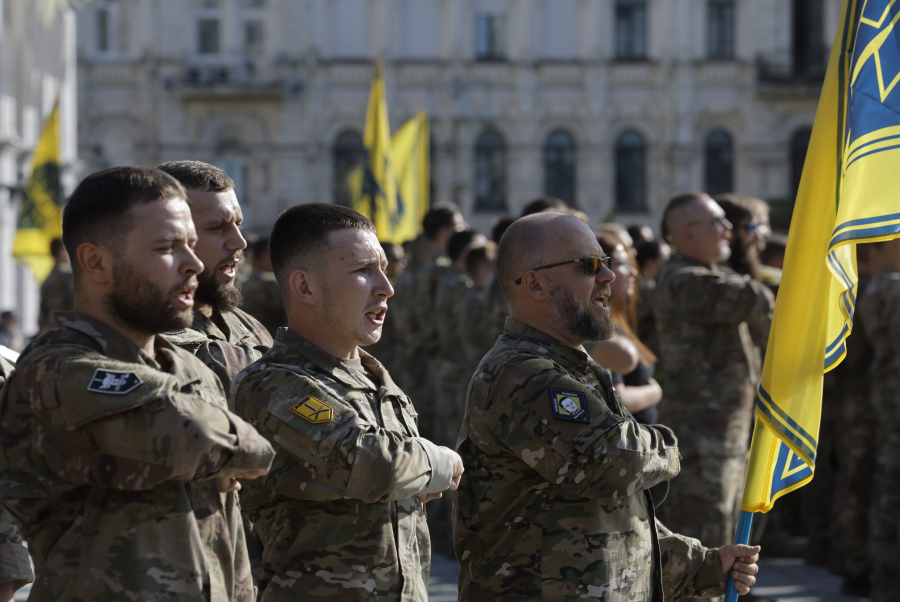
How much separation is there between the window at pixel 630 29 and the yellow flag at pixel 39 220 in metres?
22.7

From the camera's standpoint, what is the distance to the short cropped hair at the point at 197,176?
3461 mm

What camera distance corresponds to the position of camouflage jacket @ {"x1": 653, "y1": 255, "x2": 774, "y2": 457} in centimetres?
537

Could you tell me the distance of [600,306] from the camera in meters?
3.29

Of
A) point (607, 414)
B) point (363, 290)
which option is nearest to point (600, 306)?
point (607, 414)

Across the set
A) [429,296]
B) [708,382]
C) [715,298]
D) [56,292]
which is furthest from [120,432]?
[56,292]

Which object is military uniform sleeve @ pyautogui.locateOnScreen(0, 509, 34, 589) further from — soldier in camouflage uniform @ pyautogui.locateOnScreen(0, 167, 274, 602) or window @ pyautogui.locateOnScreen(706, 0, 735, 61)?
window @ pyautogui.locateOnScreen(706, 0, 735, 61)

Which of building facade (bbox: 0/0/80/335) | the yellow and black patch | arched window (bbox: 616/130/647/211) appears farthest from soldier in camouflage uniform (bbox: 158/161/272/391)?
arched window (bbox: 616/130/647/211)

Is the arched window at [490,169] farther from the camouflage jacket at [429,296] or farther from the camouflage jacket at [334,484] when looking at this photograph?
the camouflage jacket at [334,484]

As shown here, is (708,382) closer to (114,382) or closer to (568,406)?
(568,406)

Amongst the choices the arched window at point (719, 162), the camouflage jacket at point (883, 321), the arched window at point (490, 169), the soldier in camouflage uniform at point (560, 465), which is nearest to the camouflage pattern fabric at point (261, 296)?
the camouflage jacket at point (883, 321)

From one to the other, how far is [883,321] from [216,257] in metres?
4.18

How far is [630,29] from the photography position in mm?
32812

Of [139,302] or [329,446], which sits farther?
[329,446]

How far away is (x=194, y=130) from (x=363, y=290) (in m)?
30.4
